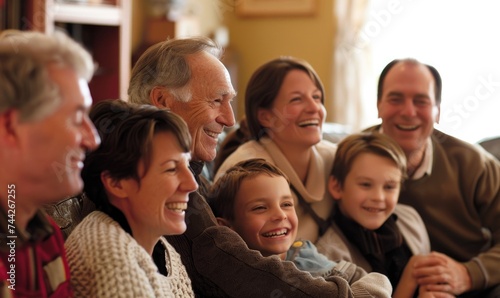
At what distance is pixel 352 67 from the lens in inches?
226


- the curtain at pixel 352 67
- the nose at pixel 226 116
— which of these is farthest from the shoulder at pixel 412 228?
the curtain at pixel 352 67

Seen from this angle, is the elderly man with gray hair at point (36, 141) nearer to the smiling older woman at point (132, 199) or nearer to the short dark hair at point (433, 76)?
the smiling older woman at point (132, 199)

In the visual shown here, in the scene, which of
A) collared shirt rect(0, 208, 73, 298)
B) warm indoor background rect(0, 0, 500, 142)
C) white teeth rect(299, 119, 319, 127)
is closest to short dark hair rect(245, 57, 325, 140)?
white teeth rect(299, 119, 319, 127)

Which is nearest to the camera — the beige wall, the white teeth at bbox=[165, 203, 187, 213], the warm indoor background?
the white teeth at bbox=[165, 203, 187, 213]

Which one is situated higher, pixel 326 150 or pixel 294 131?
pixel 294 131

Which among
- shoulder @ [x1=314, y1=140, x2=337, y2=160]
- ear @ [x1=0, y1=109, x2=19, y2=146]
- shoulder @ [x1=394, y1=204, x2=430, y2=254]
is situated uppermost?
ear @ [x1=0, y1=109, x2=19, y2=146]

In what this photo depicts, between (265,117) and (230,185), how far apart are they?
1.76 feet

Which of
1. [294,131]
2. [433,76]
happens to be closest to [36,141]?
[294,131]

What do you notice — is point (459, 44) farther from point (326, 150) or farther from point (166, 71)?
point (166, 71)

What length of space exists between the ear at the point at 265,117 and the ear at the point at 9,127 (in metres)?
1.48

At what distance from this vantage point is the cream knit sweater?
1157 mm

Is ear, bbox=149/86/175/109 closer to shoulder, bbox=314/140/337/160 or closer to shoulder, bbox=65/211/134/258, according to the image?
shoulder, bbox=65/211/134/258

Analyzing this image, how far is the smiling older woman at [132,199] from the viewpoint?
3.87 feet

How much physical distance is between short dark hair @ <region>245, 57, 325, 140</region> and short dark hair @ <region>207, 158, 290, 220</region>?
0.47 meters
